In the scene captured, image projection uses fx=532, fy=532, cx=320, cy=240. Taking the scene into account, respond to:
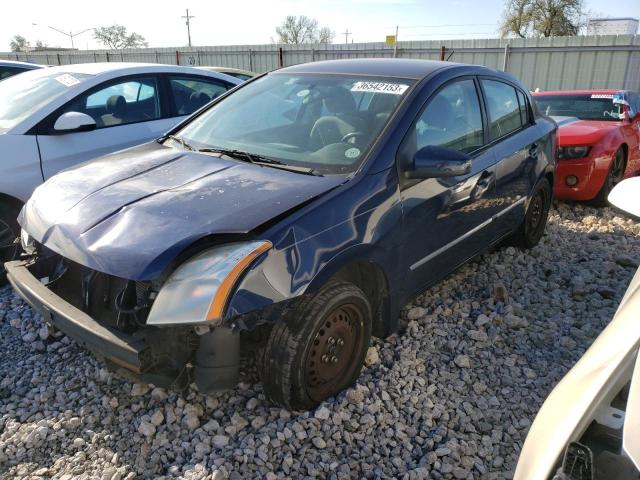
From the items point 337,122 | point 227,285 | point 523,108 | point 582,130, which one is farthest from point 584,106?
point 227,285

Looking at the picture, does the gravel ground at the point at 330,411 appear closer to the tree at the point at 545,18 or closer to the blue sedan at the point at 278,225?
the blue sedan at the point at 278,225

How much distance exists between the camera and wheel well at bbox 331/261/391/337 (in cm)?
280

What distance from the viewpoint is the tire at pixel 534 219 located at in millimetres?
4660

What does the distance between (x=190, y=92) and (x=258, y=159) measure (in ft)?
9.36

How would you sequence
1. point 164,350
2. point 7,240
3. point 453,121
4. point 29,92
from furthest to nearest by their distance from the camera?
point 29,92 < point 7,240 < point 453,121 < point 164,350

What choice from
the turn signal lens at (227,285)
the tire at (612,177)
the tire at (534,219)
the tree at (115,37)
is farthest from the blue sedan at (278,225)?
the tree at (115,37)

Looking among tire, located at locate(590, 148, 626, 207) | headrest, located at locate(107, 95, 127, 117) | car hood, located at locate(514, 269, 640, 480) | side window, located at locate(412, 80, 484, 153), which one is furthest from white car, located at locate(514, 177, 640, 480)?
tire, located at locate(590, 148, 626, 207)

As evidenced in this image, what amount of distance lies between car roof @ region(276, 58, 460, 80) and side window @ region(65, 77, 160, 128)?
1.85 m

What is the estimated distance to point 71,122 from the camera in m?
4.22

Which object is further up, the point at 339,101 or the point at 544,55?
the point at 544,55

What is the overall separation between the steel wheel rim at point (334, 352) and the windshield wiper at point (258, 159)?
0.74 meters

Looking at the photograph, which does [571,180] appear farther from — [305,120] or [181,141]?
[181,141]

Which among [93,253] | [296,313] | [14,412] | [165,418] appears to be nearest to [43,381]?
[14,412]

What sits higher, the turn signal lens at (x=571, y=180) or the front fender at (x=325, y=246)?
the front fender at (x=325, y=246)
